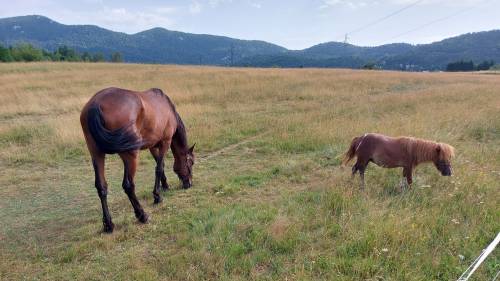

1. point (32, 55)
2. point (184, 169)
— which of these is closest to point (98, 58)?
point (32, 55)

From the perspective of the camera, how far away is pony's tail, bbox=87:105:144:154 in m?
4.43

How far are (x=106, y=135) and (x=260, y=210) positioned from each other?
7.39 feet

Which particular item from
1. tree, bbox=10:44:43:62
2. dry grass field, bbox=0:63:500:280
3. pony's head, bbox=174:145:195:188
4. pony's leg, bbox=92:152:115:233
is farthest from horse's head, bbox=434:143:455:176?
tree, bbox=10:44:43:62

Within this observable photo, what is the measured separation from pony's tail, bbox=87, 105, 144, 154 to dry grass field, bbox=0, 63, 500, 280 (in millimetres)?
1139

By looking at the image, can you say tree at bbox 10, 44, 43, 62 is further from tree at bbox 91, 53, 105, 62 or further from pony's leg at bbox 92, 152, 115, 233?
pony's leg at bbox 92, 152, 115, 233

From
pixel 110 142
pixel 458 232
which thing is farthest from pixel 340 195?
pixel 110 142

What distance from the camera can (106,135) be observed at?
443 cm

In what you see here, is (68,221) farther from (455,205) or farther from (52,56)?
(52,56)

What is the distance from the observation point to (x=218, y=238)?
4.23m

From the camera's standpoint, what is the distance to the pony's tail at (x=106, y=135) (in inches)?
174

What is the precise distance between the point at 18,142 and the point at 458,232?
34.2 feet

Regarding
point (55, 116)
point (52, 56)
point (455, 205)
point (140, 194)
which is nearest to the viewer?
point (455, 205)

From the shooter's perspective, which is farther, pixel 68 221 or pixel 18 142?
pixel 18 142

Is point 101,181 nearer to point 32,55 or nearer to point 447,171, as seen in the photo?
point 447,171
